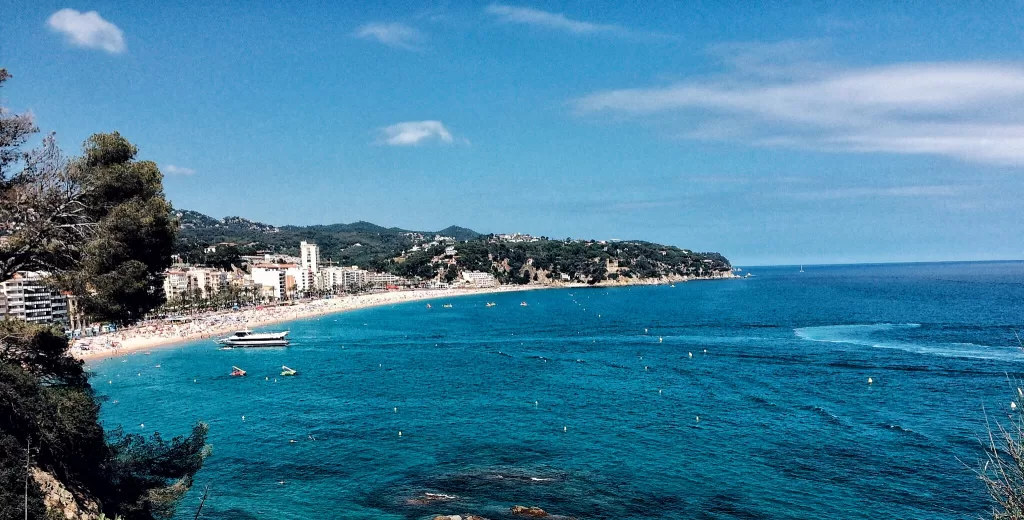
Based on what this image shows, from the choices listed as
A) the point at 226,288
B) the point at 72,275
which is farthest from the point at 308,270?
the point at 72,275

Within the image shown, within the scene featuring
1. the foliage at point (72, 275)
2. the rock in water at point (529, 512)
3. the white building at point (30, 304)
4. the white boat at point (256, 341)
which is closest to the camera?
the foliage at point (72, 275)

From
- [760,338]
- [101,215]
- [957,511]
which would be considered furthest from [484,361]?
[101,215]

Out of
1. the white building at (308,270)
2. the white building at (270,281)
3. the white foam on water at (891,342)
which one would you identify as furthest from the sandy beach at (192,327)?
the white foam on water at (891,342)

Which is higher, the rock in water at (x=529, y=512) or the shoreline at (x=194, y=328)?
the shoreline at (x=194, y=328)

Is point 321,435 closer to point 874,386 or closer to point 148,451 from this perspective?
point 148,451

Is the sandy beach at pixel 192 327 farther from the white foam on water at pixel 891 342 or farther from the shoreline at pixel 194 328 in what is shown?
the white foam on water at pixel 891 342

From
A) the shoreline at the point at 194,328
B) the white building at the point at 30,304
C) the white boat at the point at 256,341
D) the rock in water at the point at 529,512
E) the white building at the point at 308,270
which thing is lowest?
the rock in water at the point at 529,512
